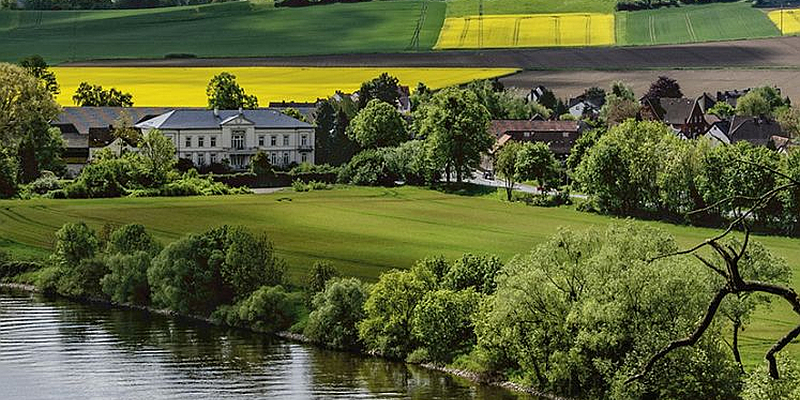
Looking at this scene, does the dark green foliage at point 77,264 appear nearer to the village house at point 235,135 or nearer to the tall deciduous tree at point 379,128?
the village house at point 235,135

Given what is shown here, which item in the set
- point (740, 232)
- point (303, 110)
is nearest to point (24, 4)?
point (303, 110)

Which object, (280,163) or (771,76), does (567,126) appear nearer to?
(280,163)

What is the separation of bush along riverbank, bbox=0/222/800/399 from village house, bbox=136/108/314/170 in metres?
34.9

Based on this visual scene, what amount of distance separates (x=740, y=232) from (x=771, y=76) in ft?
250

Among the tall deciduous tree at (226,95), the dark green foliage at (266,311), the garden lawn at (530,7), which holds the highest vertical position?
the garden lawn at (530,7)

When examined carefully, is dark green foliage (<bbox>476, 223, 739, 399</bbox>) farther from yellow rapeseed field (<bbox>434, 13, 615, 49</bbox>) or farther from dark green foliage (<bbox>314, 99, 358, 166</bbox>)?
yellow rapeseed field (<bbox>434, 13, 615, 49</bbox>)

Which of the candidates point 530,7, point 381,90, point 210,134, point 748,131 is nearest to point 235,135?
point 210,134

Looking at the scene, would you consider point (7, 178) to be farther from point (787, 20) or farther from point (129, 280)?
point (787, 20)

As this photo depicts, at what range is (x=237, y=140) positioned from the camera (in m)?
100

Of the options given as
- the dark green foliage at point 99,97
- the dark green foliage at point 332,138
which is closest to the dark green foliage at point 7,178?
the dark green foliage at point 332,138

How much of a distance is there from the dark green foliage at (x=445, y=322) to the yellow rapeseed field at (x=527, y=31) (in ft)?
351

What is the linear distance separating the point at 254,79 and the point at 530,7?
4970 cm

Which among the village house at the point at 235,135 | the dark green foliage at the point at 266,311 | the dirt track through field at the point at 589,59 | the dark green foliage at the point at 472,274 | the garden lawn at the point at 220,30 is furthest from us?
the garden lawn at the point at 220,30

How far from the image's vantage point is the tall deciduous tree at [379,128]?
330 feet
